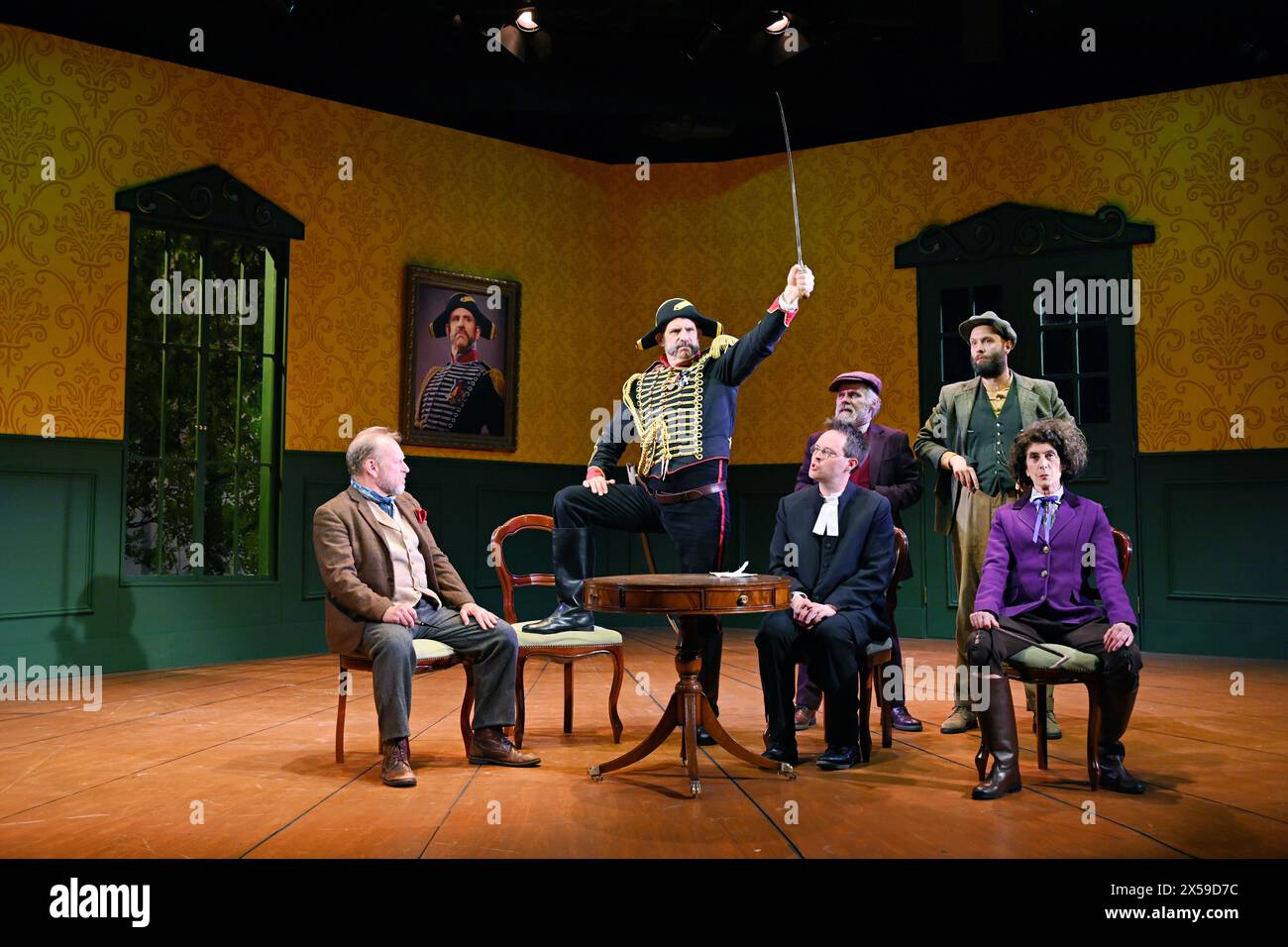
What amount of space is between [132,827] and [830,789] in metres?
1.97

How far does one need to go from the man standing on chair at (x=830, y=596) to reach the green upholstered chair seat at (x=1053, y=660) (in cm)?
51

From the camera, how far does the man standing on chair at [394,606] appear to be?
3.42m

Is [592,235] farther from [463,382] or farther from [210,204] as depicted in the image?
[210,204]

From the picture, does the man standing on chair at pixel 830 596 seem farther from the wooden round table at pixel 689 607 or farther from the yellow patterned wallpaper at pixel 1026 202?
the yellow patterned wallpaper at pixel 1026 202

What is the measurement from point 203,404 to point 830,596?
4.42m

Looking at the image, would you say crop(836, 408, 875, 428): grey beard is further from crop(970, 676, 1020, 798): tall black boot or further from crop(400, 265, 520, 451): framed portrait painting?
crop(400, 265, 520, 451): framed portrait painting

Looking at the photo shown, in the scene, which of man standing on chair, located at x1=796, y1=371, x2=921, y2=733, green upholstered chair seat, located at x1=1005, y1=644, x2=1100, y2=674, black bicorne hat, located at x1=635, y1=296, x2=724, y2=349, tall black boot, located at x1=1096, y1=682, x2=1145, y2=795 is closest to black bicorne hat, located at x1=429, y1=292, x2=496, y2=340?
black bicorne hat, located at x1=635, y1=296, x2=724, y2=349

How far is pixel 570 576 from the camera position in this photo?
12.7 ft

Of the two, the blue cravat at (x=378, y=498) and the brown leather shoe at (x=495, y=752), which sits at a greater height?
the blue cravat at (x=378, y=498)

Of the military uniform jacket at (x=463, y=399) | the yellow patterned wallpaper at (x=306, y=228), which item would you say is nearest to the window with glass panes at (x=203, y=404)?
the yellow patterned wallpaper at (x=306, y=228)

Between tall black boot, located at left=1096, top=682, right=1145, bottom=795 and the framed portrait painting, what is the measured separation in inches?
199

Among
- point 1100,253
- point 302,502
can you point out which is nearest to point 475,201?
point 302,502

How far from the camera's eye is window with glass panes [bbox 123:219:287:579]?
638 centimetres
